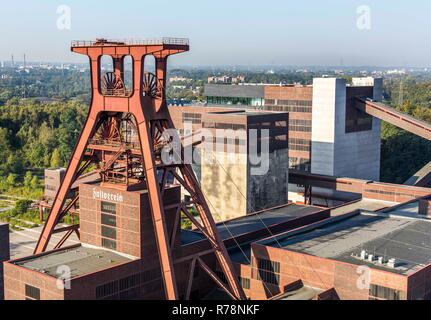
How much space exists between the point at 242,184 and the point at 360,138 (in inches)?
1025

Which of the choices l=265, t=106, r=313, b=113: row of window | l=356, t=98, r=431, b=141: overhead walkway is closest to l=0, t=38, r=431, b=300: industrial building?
l=356, t=98, r=431, b=141: overhead walkway

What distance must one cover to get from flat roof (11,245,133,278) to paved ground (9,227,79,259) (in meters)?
21.1

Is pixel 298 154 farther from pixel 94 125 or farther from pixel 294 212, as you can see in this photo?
pixel 94 125

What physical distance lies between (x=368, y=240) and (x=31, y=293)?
23.5 m

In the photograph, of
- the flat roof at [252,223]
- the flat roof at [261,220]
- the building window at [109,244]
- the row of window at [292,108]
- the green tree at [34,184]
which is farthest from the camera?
the green tree at [34,184]

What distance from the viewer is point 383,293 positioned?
3450 centimetres

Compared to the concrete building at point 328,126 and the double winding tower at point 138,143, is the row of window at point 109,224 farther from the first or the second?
the concrete building at point 328,126

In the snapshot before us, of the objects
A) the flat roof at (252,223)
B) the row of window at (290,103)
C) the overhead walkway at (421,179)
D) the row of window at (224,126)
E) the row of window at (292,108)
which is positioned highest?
the row of window at (290,103)

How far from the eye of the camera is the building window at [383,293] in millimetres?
34062

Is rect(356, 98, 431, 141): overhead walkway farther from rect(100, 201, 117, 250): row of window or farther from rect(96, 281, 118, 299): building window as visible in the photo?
rect(96, 281, 118, 299): building window

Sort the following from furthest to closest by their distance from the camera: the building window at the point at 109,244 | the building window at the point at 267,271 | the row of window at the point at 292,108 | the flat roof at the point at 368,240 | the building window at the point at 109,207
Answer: the row of window at the point at 292,108
the building window at the point at 267,271
the flat roof at the point at 368,240
the building window at the point at 109,244
the building window at the point at 109,207

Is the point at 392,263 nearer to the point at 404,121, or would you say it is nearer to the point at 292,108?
the point at 404,121

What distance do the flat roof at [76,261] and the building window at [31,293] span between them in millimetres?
1085

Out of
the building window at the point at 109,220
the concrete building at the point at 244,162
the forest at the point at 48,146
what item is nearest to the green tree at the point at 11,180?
the forest at the point at 48,146
